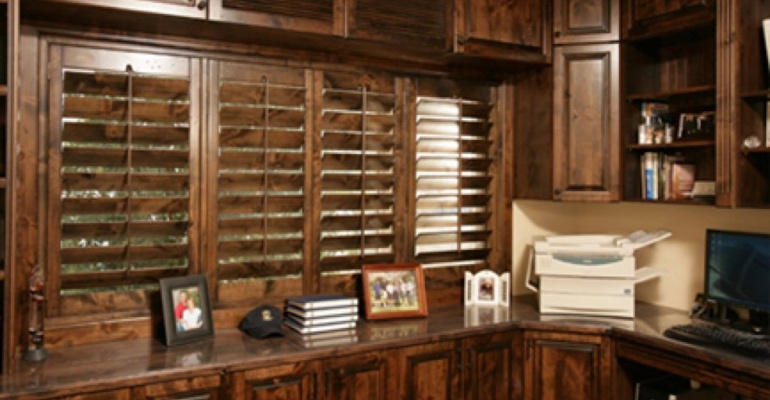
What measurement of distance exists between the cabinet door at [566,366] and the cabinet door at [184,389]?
4.89 ft

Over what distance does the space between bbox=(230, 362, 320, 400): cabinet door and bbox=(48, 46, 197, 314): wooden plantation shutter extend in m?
0.64

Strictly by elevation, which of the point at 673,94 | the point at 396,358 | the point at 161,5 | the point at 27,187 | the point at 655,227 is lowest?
the point at 396,358

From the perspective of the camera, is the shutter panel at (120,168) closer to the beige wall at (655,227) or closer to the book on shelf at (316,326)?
the book on shelf at (316,326)

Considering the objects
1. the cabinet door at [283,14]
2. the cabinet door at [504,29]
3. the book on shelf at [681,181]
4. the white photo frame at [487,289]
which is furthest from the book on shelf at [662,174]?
the cabinet door at [283,14]

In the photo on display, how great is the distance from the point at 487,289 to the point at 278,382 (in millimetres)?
1362

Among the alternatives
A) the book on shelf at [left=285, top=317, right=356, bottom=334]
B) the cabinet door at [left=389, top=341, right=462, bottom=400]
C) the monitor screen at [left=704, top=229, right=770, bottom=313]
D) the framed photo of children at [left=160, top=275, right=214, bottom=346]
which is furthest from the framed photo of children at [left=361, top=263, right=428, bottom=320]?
the monitor screen at [left=704, top=229, right=770, bottom=313]

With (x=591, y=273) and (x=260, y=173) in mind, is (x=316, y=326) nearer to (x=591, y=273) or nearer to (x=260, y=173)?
(x=260, y=173)

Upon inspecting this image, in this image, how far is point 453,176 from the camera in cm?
327

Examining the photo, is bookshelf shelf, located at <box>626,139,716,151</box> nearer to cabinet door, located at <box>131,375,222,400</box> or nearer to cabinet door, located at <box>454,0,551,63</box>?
cabinet door, located at <box>454,0,551,63</box>

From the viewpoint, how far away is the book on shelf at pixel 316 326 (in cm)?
267

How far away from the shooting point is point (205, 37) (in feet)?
8.69

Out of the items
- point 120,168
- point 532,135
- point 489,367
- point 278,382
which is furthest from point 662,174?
point 120,168

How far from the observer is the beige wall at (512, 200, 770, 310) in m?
2.99

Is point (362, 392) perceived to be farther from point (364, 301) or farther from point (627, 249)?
point (627, 249)
